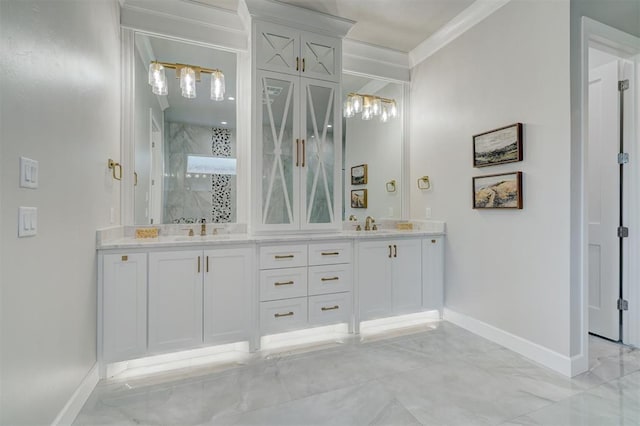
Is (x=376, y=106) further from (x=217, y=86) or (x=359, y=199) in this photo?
(x=217, y=86)

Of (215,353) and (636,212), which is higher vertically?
(636,212)

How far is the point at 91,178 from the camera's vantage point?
1.97 m

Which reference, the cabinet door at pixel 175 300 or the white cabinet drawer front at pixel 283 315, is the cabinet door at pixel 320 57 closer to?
the cabinet door at pixel 175 300

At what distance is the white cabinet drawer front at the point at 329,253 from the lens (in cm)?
273

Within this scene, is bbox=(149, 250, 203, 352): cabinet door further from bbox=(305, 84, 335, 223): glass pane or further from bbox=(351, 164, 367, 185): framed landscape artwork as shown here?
bbox=(351, 164, 367, 185): framed landscape artwork

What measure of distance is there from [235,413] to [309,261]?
1.25 meters

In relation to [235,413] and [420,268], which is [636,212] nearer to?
[420,268]

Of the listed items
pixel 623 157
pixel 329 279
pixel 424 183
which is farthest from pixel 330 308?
pixel 623 157

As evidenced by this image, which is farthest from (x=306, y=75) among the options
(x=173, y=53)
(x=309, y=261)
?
(x=309, y=261)

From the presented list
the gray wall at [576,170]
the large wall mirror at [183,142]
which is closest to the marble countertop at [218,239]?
the large wall mirror at [183,142]

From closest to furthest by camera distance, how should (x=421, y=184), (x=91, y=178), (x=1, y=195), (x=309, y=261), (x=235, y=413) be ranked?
(x=1, y=195) < (x=235, y=413) < (x=91, y=178) < (x=309, y=261) < (x=421, y=184)

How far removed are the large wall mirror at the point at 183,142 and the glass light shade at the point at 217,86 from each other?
0.38 feet

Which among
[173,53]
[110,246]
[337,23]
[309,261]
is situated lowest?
[309,261]

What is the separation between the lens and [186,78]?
2.73m
